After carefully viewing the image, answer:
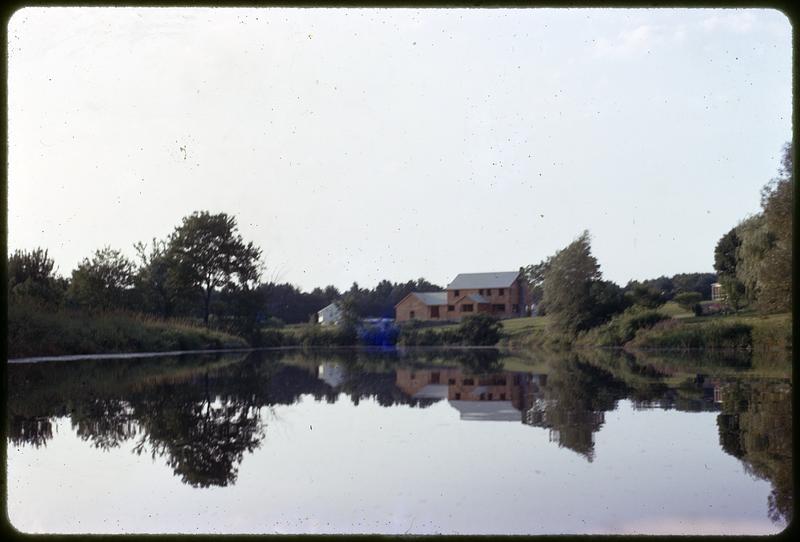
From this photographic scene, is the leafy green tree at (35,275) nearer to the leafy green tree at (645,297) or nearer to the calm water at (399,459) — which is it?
the calm water at (399,459)

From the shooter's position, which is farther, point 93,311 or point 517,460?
point 93,311

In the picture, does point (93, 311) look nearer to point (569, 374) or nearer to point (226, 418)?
point (569, 374)

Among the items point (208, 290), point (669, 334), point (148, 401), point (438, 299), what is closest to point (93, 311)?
point (208, 290)

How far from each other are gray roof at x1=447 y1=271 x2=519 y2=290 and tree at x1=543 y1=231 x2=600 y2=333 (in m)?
31.5

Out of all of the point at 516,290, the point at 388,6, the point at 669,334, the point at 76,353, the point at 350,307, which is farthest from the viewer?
the point at 516,290

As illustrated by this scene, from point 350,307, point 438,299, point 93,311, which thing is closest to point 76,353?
point 93,311

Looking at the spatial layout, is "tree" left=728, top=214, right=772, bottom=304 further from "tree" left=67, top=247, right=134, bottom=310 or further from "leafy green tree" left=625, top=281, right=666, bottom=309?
"tree" left=67, top=247, right=134, bottom=310

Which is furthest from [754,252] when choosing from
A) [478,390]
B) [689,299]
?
[478,390]

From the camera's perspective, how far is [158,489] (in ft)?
22.4

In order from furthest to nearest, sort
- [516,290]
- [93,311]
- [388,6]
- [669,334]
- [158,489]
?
1. [516,290]
2. [669,334]
3. [93,311]
4. [158,489]
5. [388,6]

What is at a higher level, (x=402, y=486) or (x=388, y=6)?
(x=388, y=6)

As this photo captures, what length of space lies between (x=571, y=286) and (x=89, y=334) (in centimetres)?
2445

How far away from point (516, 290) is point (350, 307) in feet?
90.9

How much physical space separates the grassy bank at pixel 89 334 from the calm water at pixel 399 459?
7222 millimetres
